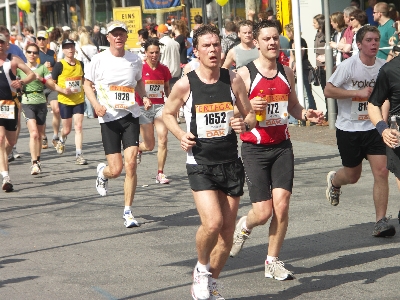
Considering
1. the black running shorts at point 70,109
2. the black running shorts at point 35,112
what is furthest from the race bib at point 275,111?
the black running shorts at point 70,109

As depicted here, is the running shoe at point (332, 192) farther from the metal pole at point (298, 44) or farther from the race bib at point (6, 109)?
the metal pole at point (298, 44)

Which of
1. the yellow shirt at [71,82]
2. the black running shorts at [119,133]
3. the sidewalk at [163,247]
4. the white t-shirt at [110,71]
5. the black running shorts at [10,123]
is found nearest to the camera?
the sidewalk at [163,247]

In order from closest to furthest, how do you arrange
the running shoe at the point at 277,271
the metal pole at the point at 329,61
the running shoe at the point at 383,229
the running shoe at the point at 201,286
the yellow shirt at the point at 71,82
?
the running shoe at the point at 201,286
the running shoe at the point at 277,271
the running shoe at the point at 383,229
the yellow shirt at the point at 71,82
the metal pole at the point at 329,61

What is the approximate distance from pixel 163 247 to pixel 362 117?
222cm

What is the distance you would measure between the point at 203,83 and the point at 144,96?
12.8 ft

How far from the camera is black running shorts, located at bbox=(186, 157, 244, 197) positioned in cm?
650

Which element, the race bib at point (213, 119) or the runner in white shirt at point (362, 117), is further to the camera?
the runner in white shirt at point (362, 117)

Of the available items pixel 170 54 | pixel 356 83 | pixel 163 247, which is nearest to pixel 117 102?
pixel 163 247

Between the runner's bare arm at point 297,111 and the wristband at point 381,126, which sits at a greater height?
the runner's bare arm at point 297,111

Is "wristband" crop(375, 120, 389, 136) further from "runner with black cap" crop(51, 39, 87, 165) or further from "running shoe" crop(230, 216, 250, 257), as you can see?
"runner with black cap" crop(51, 39, 87, 165)

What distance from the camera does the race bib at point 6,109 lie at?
40.8 ft

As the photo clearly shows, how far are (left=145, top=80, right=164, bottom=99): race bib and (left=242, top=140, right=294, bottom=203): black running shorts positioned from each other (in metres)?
5.57

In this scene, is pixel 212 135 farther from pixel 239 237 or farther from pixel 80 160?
pixel 80 160

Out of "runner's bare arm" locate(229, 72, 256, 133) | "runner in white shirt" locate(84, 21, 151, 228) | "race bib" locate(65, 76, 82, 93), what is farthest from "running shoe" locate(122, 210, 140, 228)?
"race bib" locate(65, 76, 82, 93)
